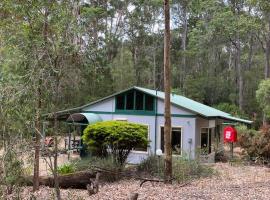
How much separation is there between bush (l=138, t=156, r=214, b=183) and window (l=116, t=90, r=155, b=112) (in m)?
4.85

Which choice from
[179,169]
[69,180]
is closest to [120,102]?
[179,169]

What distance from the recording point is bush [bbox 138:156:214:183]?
1230 cm

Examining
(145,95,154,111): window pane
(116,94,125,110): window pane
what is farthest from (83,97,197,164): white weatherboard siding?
(145,95,154,111): window pane

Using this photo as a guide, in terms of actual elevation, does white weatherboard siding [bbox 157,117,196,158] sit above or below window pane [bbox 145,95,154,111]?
below

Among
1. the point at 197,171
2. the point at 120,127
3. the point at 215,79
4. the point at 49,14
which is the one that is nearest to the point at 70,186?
the point at 120,127

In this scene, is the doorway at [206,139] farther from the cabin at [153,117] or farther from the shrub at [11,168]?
the shrub at [11,168]

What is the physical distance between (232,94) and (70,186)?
2937 centimetres

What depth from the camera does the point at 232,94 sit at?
127 ft

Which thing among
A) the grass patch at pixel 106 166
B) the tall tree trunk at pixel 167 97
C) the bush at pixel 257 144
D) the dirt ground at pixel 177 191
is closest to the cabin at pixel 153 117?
the bush at pixel 257 144

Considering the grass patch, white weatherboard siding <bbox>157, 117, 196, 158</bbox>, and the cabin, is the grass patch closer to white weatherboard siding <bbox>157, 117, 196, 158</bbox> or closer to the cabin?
the cabin

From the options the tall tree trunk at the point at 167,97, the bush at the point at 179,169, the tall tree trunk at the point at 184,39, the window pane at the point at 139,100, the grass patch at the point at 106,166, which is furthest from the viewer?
the tall tree trunk at the point at 184,39

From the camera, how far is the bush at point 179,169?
40.4 feet

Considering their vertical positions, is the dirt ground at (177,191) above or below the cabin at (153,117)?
below

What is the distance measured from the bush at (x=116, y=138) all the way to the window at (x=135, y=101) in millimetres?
4470
